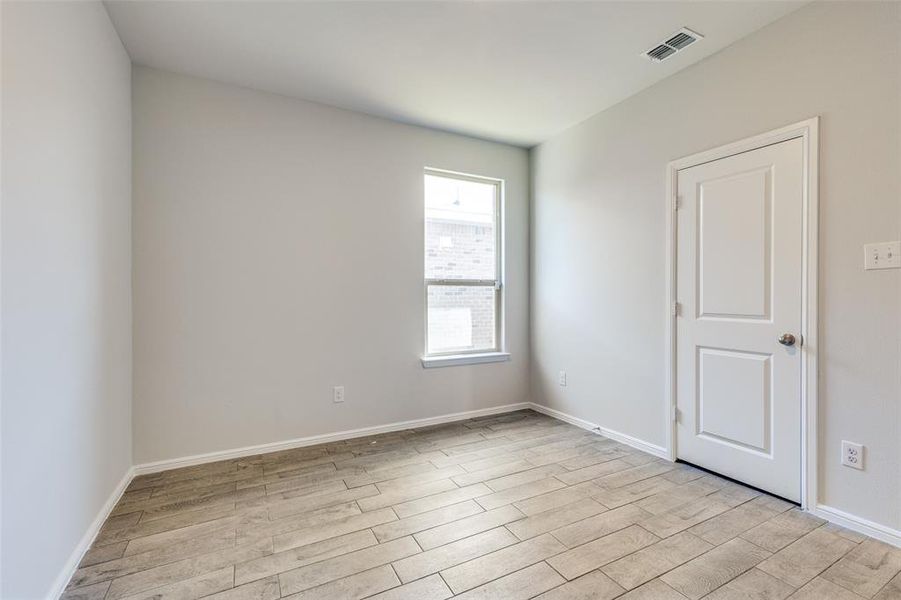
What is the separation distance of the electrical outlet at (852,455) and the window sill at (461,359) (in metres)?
2.46

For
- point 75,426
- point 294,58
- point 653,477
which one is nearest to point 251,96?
point 294,58

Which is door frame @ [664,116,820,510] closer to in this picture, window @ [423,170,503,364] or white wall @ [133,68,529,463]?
window @ [423,170,503,364]

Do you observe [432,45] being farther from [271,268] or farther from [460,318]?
[460,318]

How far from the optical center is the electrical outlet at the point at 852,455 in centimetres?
195

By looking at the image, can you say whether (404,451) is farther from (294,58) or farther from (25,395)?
(294,58)

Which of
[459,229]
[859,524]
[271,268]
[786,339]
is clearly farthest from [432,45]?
[859,524]

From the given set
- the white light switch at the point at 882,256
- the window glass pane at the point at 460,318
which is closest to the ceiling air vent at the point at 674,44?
the white light switch at the point at 882,256

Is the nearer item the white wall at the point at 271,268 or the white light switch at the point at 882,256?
the white light switch at the point at 882,256

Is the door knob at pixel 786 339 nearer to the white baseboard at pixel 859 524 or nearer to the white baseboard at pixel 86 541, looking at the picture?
the white baseboard at pixel 859 524

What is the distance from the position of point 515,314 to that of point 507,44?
2.41 meters

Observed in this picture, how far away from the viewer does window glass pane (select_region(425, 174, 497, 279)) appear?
372cm

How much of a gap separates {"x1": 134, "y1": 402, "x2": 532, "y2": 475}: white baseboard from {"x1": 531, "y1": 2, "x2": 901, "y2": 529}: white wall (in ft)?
2.35

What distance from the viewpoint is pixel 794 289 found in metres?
2.19

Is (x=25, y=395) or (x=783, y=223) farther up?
(x=783, y=223)
